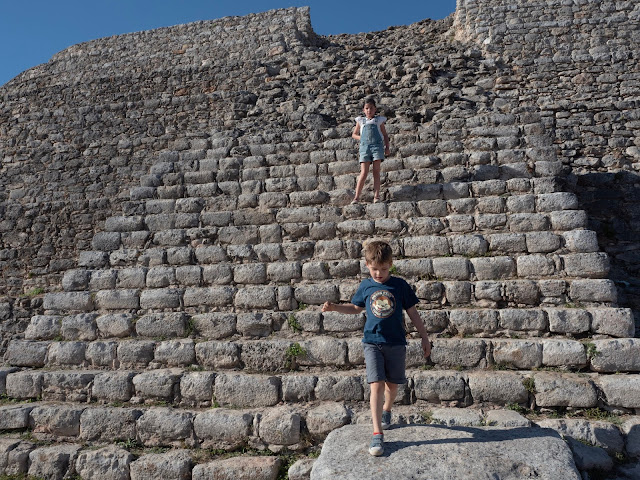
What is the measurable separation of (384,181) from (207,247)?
239 cm

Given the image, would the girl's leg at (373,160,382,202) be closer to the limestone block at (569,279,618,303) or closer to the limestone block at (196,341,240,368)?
the limestone block at (569,279,618,303)

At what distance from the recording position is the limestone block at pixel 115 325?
433 cm

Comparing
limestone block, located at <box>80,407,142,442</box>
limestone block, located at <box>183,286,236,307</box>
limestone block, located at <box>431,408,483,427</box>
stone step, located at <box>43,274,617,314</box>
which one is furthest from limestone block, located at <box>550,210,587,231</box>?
limestone block, located at <box>80,407,142,442</box>

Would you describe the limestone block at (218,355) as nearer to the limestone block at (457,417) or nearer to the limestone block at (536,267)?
the limestone block at (457,417)

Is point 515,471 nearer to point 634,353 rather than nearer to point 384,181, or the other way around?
point 634,353

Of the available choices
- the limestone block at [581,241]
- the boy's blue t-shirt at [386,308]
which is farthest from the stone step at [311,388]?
the limestone block at [581,241]

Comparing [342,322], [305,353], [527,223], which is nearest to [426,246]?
[527,223]

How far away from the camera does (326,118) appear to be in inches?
267

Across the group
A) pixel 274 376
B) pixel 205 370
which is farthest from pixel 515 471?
pixel 205 370

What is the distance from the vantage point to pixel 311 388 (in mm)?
3543

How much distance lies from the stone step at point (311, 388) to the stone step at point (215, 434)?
0.12m

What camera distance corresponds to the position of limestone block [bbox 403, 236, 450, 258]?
4488 millimetres

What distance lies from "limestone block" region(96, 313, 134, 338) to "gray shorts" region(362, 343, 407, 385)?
8.96ft

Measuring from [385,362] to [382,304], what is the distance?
395 millimetres
